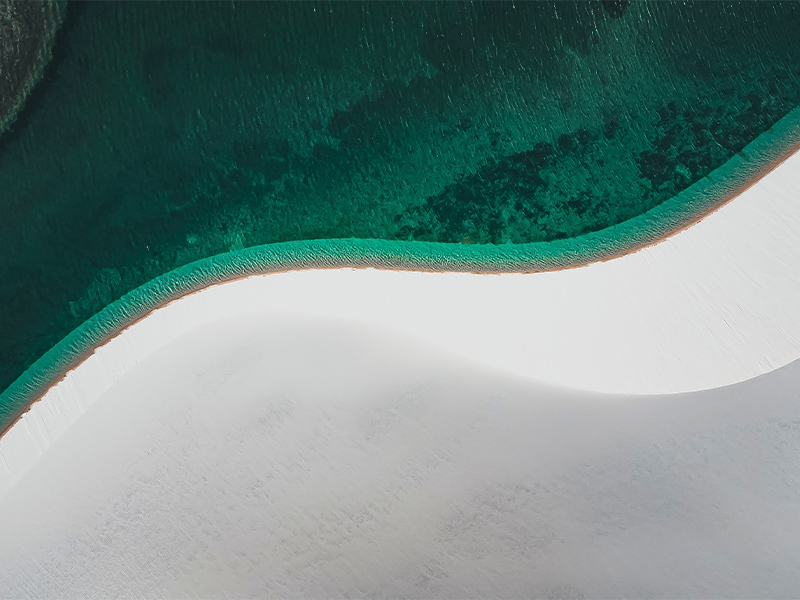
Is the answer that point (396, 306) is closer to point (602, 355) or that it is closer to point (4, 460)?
point (602, 355)

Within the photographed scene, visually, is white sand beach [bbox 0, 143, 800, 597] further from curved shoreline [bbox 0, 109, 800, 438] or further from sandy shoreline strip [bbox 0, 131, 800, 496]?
curved shoreline [bbox 0, 109, 800, 438]

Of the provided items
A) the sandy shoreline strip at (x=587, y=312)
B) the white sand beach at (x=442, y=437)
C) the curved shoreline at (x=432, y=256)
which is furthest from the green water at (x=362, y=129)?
the white sand beach at (x=442, y=437)

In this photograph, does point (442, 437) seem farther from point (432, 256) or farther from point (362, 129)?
point (362, 129)

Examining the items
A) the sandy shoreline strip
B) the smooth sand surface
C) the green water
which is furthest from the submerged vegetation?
the smooth sand surface

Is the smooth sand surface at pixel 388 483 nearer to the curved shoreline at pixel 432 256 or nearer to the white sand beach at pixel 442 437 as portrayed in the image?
the white sand beach at pixel 442 437

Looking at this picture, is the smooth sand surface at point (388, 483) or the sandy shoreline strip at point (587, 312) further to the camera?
the sandy shoreline strip at point (587, 312)
